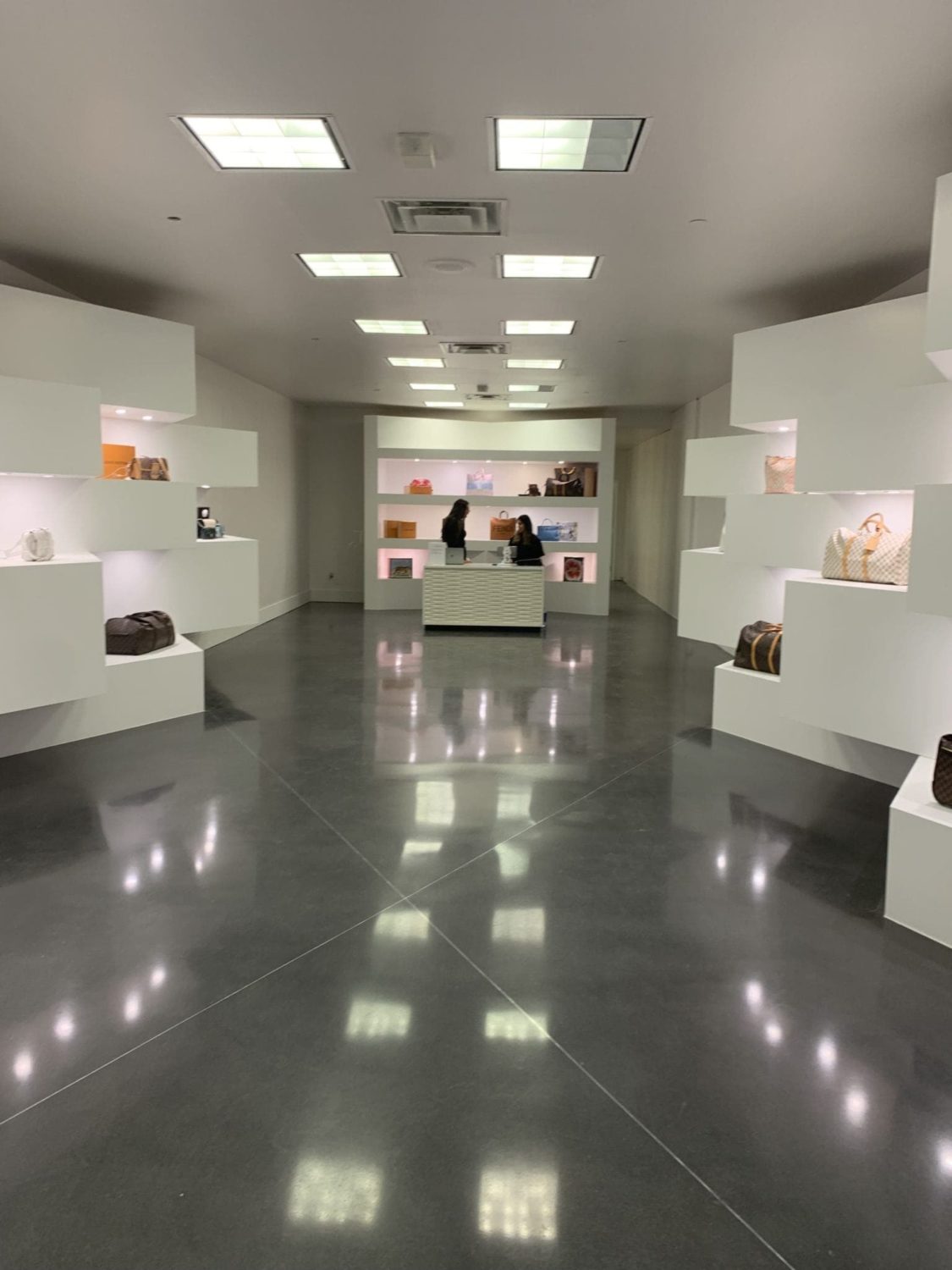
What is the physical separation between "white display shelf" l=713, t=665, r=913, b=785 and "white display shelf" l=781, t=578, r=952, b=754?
0.18 m

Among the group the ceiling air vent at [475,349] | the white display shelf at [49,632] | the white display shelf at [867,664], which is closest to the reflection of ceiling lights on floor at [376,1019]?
the white display shelf at [867,664]

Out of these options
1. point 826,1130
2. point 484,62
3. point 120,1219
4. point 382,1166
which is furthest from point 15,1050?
point 484,62

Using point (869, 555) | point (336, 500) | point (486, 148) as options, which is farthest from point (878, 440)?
point (336, 500)

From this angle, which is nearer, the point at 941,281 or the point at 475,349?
the point at 941,281

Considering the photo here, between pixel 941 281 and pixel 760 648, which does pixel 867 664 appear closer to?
pixel 760 648

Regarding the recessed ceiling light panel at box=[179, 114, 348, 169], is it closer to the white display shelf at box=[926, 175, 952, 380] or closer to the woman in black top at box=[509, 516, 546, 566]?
the white display shelf at box=[926, 175, 952, 380]

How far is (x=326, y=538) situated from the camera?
14039mm

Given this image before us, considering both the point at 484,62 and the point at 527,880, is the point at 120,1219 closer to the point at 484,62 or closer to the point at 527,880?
the point at 527,880

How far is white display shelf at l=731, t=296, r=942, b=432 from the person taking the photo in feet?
15.5

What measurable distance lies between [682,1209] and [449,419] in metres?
12.2

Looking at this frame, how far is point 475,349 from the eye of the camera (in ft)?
28.0

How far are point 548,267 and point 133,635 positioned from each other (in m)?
3.96

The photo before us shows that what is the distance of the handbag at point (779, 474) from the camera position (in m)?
5.66

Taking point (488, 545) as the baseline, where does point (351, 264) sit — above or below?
above
